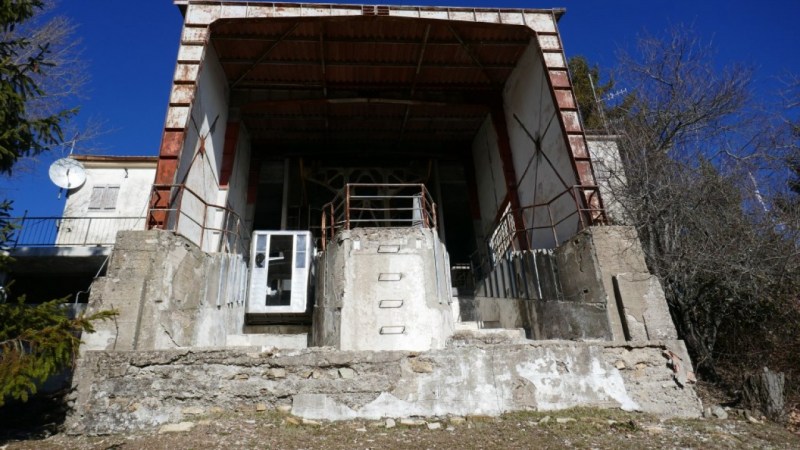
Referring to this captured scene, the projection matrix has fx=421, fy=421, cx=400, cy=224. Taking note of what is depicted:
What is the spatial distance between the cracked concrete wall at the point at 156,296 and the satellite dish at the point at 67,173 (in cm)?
1016

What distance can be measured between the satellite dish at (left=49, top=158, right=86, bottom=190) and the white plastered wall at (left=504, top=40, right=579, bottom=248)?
15.2m

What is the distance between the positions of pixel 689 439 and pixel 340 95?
1265 cm

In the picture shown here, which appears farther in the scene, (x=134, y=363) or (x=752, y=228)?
(x=752, y=228)

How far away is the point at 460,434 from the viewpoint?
543 centimetres

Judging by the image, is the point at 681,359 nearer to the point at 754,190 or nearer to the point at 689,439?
the point at 689,439

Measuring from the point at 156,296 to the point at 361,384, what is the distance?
12.5 ft

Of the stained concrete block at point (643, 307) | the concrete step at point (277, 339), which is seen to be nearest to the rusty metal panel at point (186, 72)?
the concrete step at point (277, 339)

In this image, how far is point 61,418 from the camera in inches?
284

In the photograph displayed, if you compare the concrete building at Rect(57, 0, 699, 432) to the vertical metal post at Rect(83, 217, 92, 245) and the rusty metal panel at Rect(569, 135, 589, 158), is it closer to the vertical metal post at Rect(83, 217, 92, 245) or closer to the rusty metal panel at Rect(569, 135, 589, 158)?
the rusty metal panel at Rect(569, 135, 589, 158)

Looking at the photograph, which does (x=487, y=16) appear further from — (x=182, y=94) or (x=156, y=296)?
(x=156, y=296)

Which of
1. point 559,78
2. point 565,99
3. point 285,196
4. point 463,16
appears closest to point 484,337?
point 565,99

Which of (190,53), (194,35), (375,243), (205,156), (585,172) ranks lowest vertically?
(375,243)

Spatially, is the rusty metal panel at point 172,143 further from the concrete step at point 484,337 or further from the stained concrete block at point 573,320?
the stained concrete block at point 573,320

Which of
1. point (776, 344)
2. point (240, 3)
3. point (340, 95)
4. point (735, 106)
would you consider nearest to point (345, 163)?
point (340, 95)
